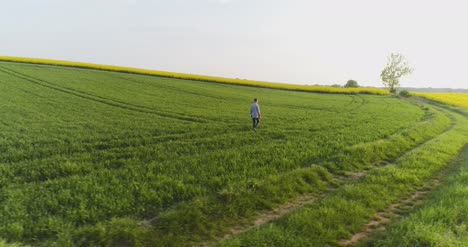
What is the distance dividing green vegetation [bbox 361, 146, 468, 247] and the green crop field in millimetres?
848

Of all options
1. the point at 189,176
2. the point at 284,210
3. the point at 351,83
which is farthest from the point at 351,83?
the point at 284,210

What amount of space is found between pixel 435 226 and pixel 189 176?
6.78 m

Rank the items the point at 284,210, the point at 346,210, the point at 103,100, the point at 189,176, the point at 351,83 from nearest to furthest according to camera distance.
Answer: the point at 346,210 < the point at 284,210 < the point at 189,176 < the point at 103,100 < the point at 351,83

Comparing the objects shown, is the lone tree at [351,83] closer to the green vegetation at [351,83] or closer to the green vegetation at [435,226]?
the green vegetation at [351,83]

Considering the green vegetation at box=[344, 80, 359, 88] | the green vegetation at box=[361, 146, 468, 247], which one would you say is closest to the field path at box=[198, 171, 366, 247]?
the green vegetation at box=[361, 146, 468, 247]

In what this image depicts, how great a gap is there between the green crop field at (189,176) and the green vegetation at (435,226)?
0.85 metres

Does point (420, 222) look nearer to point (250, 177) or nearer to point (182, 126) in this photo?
point (250, 177)

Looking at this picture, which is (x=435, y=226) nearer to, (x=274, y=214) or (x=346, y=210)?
(x=346, y=210)

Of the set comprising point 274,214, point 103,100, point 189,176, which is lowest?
point 274,214

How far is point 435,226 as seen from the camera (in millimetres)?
6285

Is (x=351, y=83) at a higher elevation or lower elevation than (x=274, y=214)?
higher

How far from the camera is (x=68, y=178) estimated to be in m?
8.62

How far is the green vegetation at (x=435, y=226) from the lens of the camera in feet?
19.0

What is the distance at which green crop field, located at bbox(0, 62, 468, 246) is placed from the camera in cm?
630
